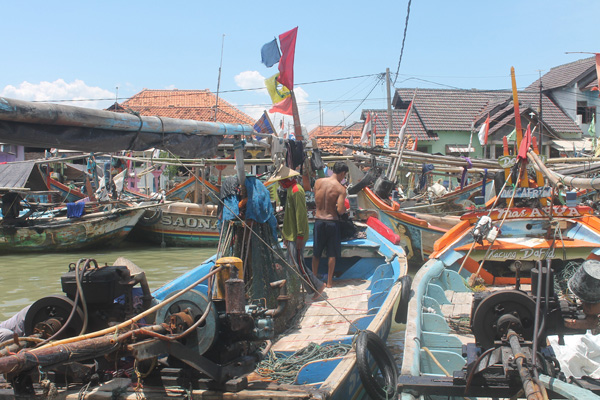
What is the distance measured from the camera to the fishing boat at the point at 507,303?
2.84 m

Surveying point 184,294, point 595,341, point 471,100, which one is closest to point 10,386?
point 184,294

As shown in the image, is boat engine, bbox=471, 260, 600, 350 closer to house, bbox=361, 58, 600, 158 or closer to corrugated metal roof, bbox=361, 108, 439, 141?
house, bbox=361, 58, 600, 158

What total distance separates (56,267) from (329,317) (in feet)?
32.2

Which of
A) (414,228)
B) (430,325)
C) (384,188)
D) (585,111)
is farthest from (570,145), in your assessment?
(430,325)

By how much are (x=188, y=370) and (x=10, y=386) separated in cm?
120

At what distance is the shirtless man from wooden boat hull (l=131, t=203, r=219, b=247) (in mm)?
9537

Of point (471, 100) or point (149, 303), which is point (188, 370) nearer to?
point (149, 303)

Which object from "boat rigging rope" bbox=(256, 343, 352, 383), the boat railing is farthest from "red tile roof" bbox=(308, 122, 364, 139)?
"boat rigging rope" bbox=(256, 343, 352, 383)

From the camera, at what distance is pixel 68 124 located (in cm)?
396

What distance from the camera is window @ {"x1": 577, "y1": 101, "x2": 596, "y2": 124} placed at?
30516 mm

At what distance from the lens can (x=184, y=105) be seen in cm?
3141

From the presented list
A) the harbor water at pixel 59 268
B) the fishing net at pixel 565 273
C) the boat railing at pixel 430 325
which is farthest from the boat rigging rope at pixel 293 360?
the fishing net at pixel 565 273

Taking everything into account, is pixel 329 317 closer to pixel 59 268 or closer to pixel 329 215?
pixel 329 215

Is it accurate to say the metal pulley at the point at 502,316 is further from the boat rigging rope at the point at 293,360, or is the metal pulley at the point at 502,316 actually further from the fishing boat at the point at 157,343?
the boat rigging rope at the point at 293,360
